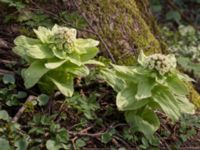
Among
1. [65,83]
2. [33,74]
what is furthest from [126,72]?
[33,74]

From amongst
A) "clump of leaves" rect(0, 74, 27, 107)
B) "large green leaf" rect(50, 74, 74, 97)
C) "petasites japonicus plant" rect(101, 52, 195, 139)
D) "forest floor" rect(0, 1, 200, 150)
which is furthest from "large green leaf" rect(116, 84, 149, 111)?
"clump of leaves" rect(0, 74, 27, 107)

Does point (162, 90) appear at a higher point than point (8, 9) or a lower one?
lower

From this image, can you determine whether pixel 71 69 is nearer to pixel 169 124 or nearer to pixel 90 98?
pixel 90 98

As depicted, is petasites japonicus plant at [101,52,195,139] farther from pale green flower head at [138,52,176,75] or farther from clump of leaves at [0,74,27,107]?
clump of leaves at [0,74,27,107]

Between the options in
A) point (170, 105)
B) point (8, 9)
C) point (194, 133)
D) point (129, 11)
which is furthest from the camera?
point (129, 11)

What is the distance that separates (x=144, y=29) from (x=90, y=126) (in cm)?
89

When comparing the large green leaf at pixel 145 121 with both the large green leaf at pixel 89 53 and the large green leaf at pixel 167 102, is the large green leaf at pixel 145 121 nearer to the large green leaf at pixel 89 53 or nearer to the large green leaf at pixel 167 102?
the large green leaf at pixel 167 102

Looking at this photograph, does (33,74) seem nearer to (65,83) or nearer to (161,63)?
(65,83)

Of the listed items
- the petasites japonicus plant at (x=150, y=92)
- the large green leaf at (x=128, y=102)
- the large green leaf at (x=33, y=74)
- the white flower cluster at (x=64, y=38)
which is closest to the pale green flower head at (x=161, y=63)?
the petasites japonicus plant at (x=150, y=92)

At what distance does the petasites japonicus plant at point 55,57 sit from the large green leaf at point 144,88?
260mm

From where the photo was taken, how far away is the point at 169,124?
2.77m

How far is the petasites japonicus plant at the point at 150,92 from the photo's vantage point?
2.50 metres

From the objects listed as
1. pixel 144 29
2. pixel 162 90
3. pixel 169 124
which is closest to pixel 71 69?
pixel 162 90

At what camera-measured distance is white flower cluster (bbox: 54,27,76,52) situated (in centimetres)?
247
